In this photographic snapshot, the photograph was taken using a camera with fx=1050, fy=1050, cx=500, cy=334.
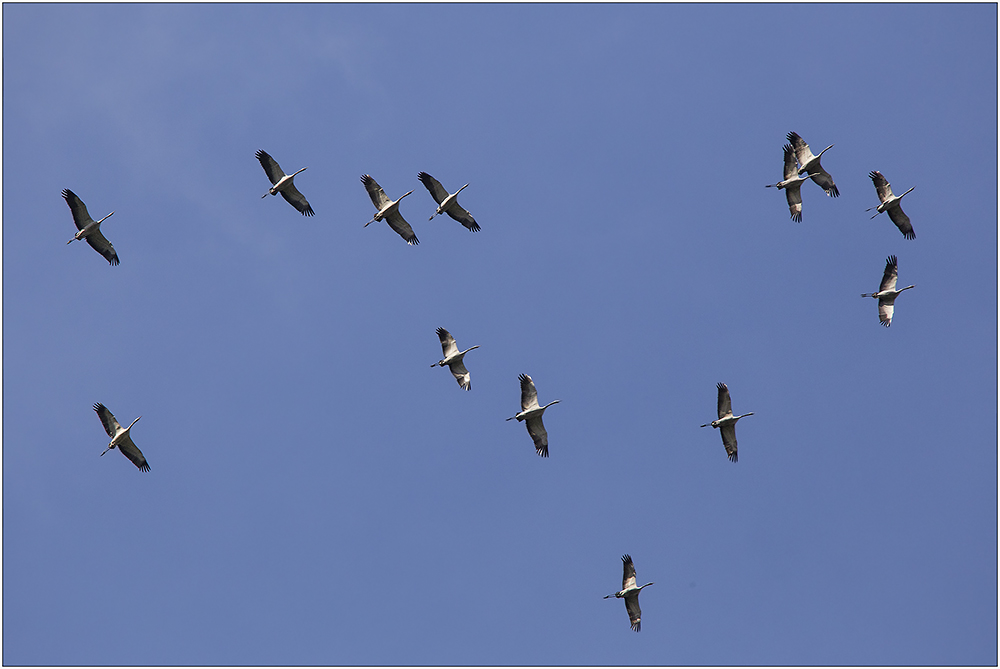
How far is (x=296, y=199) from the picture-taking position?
4275 centimetres

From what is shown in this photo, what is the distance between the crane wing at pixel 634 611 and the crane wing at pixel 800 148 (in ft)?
63.0

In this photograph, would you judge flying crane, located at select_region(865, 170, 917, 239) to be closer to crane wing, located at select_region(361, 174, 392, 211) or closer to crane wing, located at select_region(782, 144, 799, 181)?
crane wing, located at select_region(782, 144, 799, 181)

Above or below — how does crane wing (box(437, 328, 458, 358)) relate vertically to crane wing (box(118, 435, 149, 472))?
above

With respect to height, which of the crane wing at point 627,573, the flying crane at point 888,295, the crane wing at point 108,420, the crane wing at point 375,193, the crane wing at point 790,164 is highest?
the crane wing at point 790,164

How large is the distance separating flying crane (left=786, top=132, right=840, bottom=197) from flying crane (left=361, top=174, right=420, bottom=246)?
16.1 m

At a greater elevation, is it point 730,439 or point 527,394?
point 527,394

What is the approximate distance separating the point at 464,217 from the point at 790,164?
13.8 meters

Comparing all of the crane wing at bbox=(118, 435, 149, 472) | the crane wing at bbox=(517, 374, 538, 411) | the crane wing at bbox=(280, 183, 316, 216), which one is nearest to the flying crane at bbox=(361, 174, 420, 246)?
the crane wing at bbox=(280, 183, 316, 216)

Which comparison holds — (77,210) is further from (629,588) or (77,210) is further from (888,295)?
(888,295)

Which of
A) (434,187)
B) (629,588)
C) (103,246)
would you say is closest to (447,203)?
(434,187)

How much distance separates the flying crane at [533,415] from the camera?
1570 inches

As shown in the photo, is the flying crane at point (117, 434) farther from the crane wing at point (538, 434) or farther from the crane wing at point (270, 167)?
the crane wing at point (538, 434)

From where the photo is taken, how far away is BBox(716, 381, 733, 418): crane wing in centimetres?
4144

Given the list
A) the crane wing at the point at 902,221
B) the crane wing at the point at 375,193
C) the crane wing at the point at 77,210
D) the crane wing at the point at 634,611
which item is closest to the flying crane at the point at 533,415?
the crane wing at the point at 634,611
